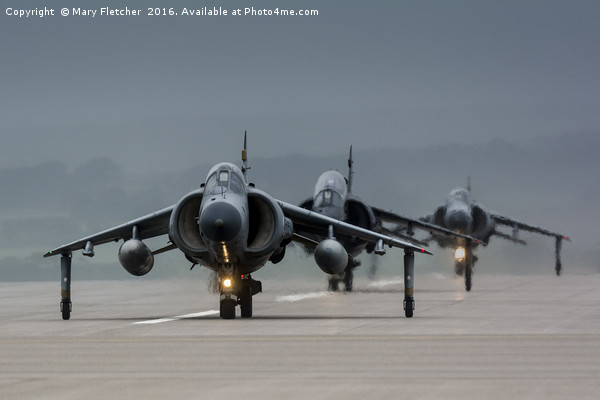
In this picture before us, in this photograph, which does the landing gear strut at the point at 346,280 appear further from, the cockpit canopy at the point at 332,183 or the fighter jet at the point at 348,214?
the cockpit canopy at the point at 332,183

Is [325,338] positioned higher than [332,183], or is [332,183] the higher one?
[332,183]

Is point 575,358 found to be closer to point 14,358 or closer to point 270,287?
point 14,358

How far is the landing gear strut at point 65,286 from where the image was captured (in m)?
28.7

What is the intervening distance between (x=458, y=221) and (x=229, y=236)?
927 inches

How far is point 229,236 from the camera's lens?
2575 cm

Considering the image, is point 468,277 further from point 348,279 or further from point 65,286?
point 65,286

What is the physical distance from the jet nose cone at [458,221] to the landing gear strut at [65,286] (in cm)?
2248

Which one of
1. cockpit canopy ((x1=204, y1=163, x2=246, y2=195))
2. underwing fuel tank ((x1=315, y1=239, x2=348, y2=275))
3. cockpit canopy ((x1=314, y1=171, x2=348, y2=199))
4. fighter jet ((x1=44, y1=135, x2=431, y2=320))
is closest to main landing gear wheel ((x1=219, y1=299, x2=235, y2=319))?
fighter jet ((x1=44, y1=135, x2=431, y2=320))

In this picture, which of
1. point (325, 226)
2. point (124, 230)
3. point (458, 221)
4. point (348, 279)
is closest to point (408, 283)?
point (325, 226)

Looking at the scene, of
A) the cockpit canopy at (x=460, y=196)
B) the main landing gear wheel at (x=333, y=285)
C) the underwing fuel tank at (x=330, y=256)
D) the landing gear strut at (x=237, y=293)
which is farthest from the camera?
the cockpit canopy at (x=460, y=196)

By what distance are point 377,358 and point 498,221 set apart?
128 feet

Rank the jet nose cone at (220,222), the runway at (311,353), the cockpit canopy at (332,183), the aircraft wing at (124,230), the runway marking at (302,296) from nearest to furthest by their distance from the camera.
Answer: the runway at (311,353) < the jet nose cone at (220,222) < the aircraft wing at (124,230) < the runway marking at (302,296) < the cockpit canopy at (332,183)

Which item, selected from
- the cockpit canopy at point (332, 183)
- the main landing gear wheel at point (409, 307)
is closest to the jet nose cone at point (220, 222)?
the main landing gear wheel at point (409, 307)

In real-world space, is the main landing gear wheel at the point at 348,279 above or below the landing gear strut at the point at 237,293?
above
